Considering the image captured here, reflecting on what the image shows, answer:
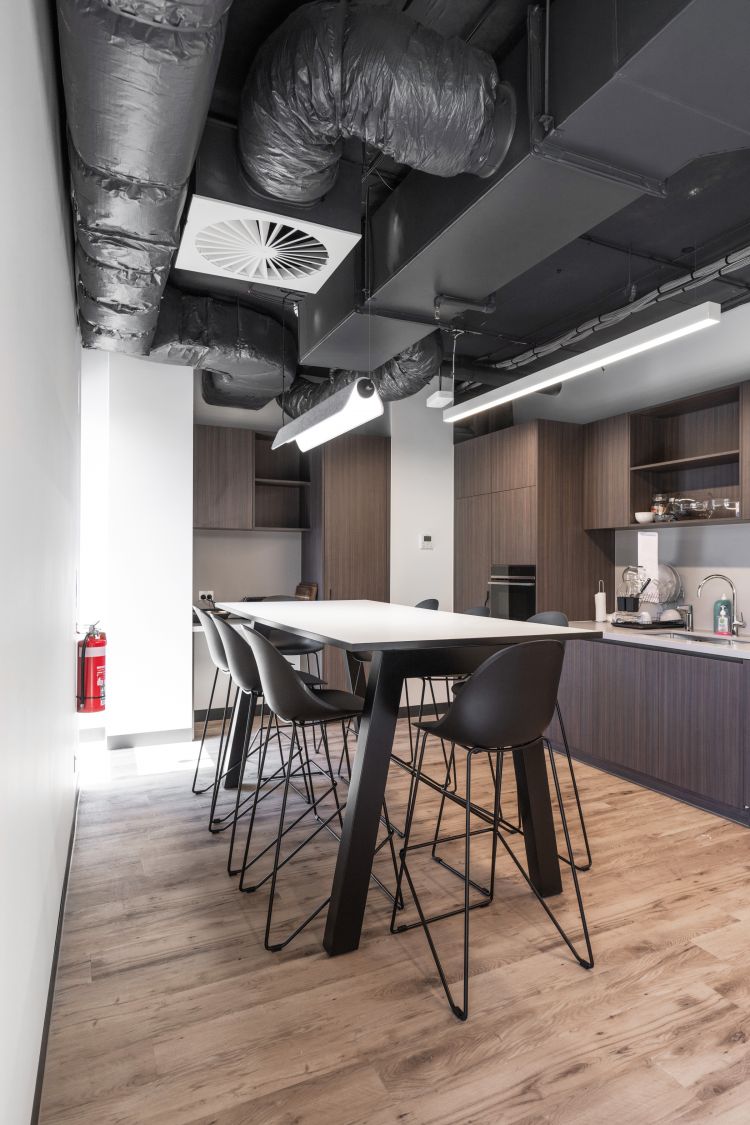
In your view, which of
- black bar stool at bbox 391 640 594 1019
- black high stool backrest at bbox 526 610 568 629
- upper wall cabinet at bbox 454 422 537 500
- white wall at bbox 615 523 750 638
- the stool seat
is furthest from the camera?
upper wall cabinet at bbox 454 422 537 500

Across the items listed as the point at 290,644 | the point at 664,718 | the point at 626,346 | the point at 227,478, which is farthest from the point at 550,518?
the point at 227,478

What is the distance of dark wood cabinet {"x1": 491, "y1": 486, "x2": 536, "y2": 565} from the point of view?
506 cm

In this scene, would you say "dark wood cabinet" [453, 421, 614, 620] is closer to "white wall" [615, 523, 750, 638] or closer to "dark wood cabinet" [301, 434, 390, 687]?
"white wall" [615, 523, 750, 638]

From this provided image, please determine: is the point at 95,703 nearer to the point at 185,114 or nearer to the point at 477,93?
the point at 185,114

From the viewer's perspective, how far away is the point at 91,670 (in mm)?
4352

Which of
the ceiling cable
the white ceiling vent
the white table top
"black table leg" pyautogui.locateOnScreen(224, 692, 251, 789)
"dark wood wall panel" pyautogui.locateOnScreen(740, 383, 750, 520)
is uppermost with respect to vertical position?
the ceiling cable

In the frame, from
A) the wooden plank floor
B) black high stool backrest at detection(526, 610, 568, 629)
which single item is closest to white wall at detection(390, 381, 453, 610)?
black high stool backrest at detection(526, 610, 568, 629)

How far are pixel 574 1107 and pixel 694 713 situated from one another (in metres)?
2.32

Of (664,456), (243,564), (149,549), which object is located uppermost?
(664,456)

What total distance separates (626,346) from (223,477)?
11.0 feet

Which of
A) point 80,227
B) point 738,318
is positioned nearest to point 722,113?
point 80,227

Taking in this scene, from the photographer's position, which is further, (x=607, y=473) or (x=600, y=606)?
(x=607, y=473)

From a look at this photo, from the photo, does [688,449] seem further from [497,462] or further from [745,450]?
[497,462]

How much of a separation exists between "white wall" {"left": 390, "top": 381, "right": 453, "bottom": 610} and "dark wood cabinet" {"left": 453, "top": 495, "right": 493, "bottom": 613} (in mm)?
71
